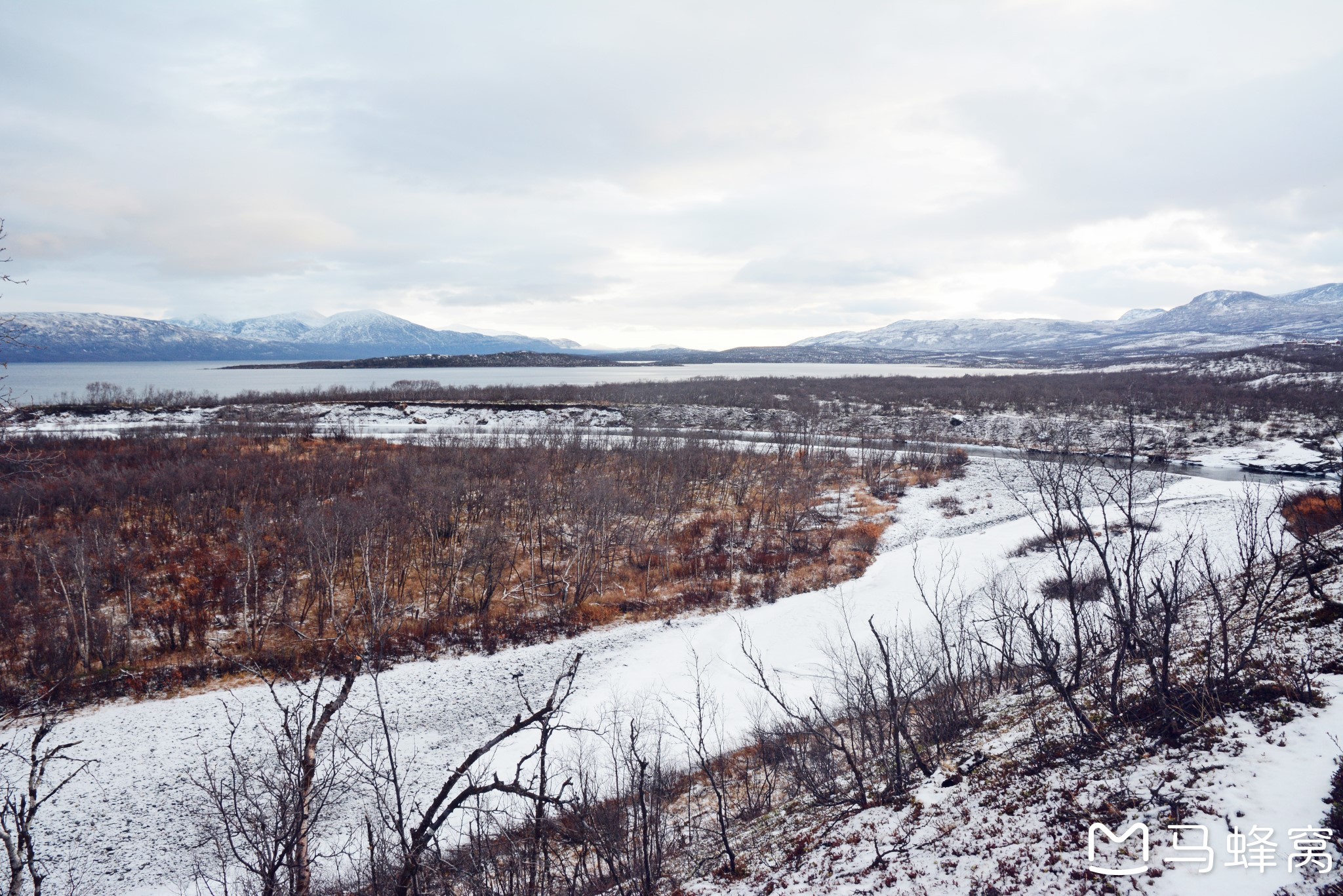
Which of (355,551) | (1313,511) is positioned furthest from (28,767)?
(1313,511)

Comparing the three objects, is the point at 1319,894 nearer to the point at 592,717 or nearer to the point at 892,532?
the point at 592,717

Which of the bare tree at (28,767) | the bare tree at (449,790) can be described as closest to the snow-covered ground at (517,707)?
the bare tree at (28,767)

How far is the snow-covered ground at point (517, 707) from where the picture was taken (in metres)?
7.27

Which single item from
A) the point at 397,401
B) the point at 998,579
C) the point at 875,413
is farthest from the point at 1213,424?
the point at 397,401

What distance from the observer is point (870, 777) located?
12352 millimetres

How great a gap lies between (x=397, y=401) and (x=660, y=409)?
3922cm

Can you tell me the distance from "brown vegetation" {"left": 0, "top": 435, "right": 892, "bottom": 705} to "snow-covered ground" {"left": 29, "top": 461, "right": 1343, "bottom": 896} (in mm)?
1717

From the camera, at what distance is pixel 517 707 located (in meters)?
20.2

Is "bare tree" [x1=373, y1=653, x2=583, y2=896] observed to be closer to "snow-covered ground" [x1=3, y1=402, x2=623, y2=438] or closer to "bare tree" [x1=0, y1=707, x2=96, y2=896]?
"bare tree" [x1=0, y1=707, x2=96, y2=896]

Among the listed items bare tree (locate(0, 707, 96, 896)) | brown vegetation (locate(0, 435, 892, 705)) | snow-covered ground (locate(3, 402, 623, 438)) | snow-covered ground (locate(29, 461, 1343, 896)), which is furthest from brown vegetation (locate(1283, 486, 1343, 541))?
snow-covered ground (locate(3, 402, 623, 438))

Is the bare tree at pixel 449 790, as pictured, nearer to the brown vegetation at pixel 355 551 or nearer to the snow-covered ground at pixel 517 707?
the snow-covered ground at pixel 517 707

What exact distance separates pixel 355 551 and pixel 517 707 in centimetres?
1595

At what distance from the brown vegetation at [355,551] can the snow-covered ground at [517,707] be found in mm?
1717

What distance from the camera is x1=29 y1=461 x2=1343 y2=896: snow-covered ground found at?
7.27m
